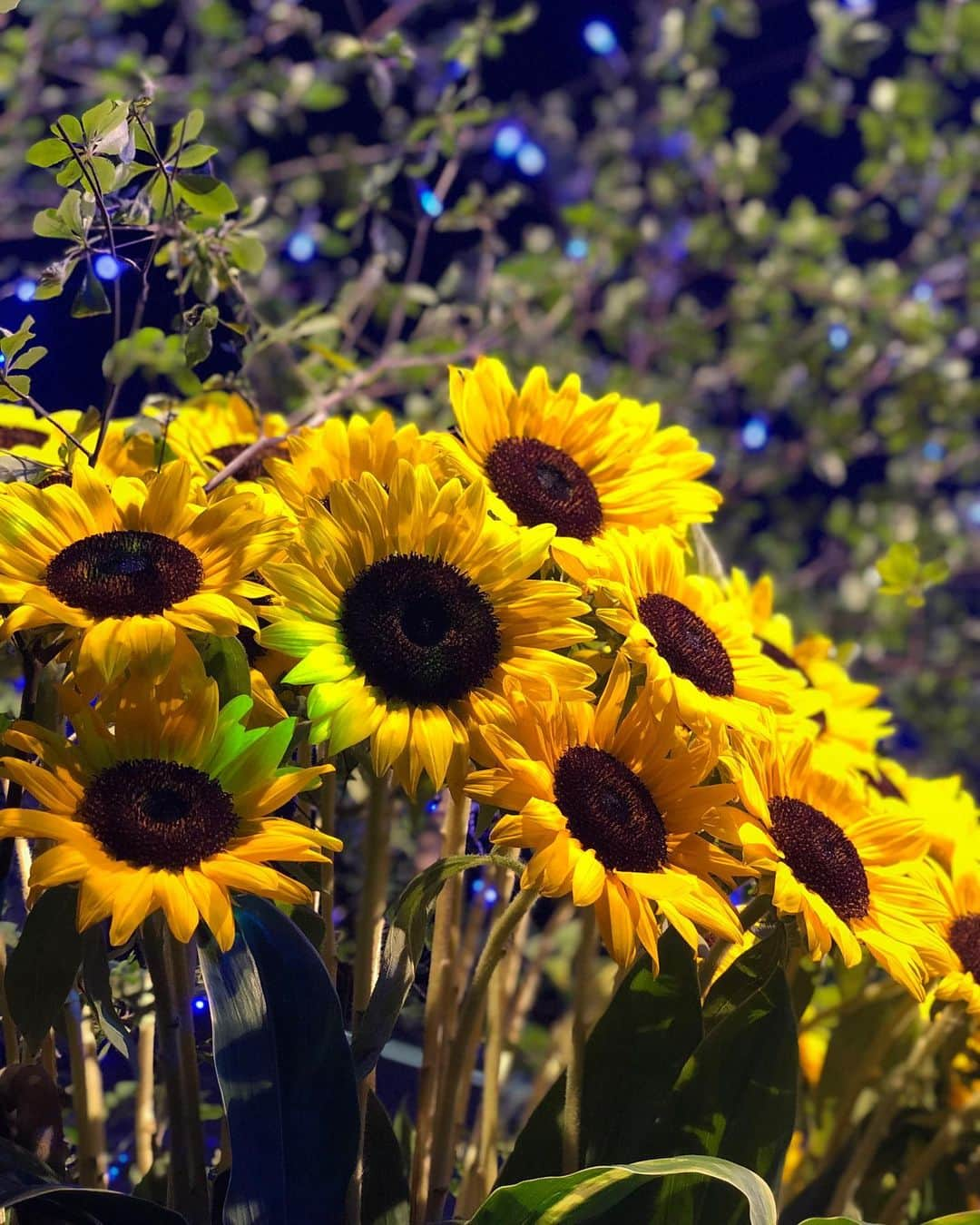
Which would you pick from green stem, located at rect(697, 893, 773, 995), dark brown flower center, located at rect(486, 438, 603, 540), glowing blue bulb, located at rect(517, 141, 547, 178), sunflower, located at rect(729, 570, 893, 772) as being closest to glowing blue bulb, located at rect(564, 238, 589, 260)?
glowing blue bulb, located at rect(517, 141, 547, 178)

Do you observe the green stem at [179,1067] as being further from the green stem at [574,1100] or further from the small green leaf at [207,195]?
the small green leaf at [207,195]

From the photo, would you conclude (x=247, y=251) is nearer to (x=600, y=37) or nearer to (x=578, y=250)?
(x=578, y=250)

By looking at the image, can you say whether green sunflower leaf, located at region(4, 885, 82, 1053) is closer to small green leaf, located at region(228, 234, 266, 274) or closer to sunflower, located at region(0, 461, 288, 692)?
sunflower, located at region(0, 461, 288, 692)

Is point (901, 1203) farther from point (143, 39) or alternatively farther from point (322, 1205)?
point (143, 39)

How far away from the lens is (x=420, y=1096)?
42 cm

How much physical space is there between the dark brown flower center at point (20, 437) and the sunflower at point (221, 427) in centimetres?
5

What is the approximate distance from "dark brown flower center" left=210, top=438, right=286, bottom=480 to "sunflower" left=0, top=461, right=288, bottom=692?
0.09m

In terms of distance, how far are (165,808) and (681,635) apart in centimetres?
16

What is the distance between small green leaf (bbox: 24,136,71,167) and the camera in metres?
0.34

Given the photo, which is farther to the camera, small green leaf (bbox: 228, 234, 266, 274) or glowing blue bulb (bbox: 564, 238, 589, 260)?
glowing blue bulb (bbox: 564, 238, 589, 260)

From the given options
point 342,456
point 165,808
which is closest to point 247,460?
point 342,456

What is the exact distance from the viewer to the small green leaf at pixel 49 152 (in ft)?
1.13

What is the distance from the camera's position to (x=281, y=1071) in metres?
0.33

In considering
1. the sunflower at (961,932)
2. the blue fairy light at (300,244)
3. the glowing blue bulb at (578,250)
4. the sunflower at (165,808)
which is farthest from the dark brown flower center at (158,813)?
the glowing blue bulb at (578,250)
